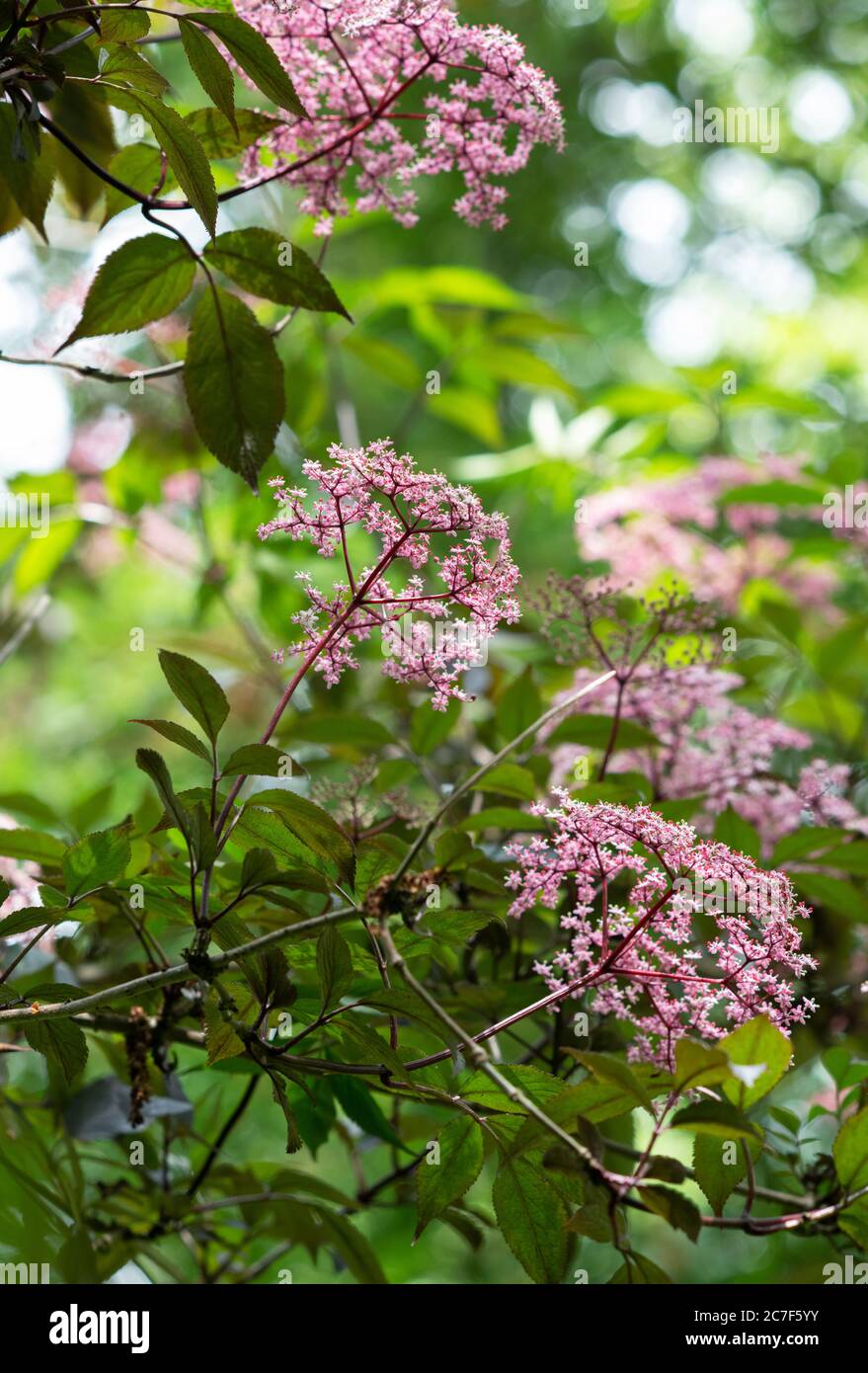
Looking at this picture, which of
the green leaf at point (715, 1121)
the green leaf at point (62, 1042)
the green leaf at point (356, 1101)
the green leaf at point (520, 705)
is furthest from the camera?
the green leaf at point (520, 705)

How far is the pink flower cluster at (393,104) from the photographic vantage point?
618mm

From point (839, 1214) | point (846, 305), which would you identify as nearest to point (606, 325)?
point (846, 305)

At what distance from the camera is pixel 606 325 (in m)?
5.02

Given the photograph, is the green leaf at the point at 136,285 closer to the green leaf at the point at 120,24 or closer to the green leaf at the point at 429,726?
the green leaf at the point at 120,24

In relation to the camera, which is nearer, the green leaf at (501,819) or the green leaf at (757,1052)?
the green leaf at (757,1052)

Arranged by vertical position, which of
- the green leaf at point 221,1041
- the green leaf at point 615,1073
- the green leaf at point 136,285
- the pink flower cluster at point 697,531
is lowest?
the green leaf at point 615,1073

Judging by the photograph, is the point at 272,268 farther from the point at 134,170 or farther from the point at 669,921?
the point at 669,921

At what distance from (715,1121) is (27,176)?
1.94 feet

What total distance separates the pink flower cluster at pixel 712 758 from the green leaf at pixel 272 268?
1.30 ft

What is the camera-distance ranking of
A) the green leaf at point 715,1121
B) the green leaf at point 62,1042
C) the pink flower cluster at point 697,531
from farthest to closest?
1. the pink flower cluster at point 697,531
2. the green leaf at point 62,1042
3. the green leaf at point 715,1121

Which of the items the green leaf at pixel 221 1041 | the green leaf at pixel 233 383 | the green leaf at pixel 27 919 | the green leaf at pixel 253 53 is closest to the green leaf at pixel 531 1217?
the green leaf at pixel 221 1041

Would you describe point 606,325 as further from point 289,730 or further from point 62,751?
point 289,730

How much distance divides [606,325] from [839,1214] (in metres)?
4.82

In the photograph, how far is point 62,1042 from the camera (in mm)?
560
